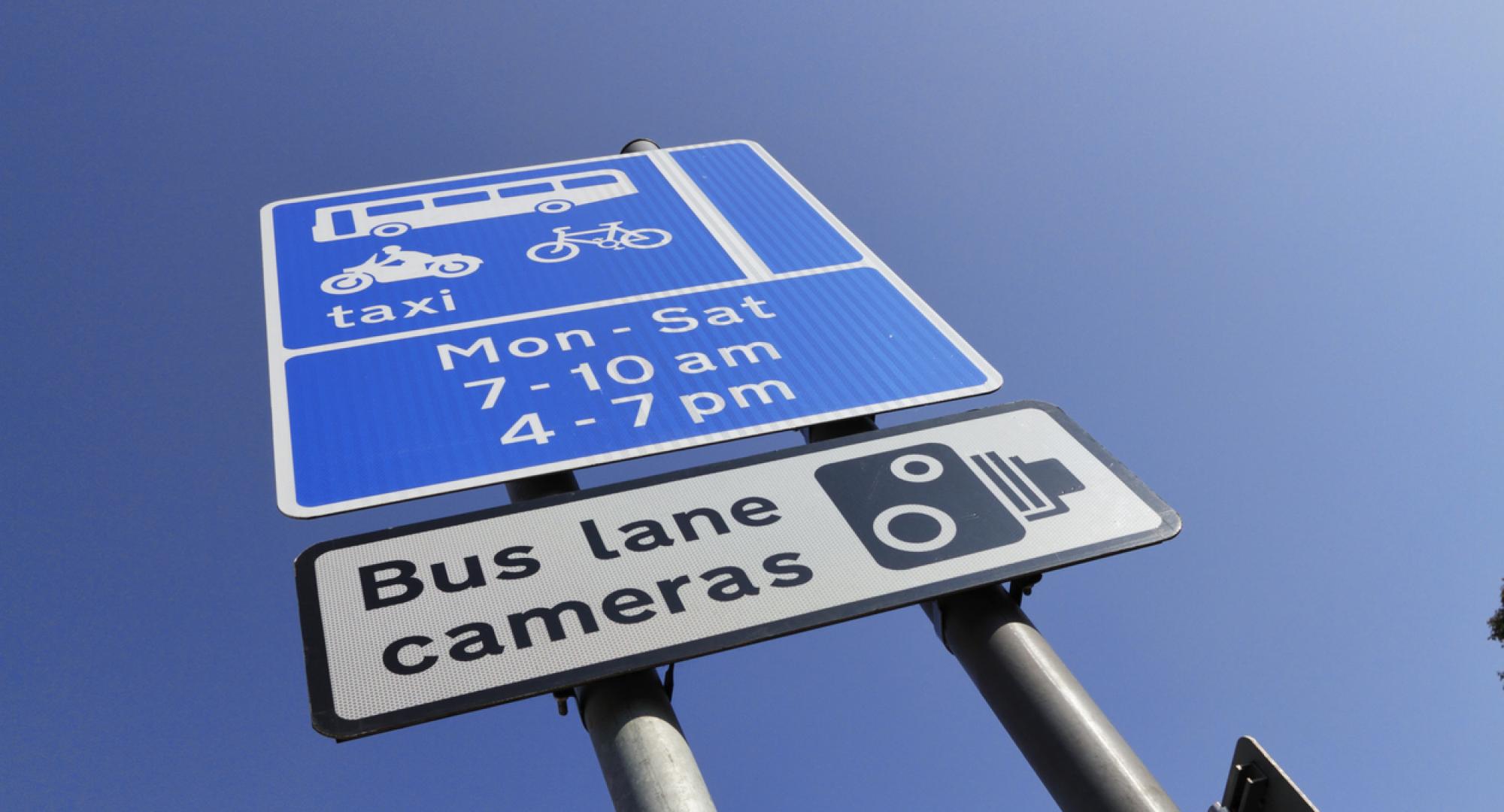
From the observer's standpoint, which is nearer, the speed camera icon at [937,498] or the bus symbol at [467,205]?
the speed camera icon at [937,498]

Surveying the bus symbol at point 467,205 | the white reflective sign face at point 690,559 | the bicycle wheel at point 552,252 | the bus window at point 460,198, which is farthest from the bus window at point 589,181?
the white reflective sign face at point 690,559

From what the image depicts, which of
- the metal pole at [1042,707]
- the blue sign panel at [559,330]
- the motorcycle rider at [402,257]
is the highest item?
the motorcycle rider at [402,257]

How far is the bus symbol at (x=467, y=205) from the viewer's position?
3650 mm

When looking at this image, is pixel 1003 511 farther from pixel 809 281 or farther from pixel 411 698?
pixel 809 281

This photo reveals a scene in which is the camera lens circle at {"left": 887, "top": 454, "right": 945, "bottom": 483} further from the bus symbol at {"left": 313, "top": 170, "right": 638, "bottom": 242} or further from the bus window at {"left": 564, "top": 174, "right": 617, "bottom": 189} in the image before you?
the bus window at {"left": 564, "top": 174, "right": 617, "bottom": 189}

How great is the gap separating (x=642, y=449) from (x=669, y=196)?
1.71 m

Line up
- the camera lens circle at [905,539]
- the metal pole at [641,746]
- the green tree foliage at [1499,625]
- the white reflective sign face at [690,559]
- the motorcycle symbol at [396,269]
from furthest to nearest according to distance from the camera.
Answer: the green tree foliage at [1499,625] → the motorcycle symbol at [396,269] → the camera lens circle at [905,539] → the white reflective sign face at [690,559] → the metal pole at [641,746]

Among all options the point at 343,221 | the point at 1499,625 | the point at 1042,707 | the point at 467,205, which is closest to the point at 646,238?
the point at 467,205

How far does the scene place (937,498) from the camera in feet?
6.72

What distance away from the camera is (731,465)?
2.12 metres

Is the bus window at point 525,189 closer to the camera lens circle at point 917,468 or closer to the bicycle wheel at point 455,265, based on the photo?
the bicycle wheel at point 455,265

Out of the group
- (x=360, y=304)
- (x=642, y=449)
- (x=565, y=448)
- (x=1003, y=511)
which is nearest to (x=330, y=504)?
(x=565, y=448)

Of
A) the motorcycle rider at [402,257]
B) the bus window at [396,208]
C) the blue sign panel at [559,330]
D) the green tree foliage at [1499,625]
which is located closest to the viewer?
the blue sign panel at [559,330]

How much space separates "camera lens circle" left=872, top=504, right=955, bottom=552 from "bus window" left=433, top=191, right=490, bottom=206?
2.36 m
